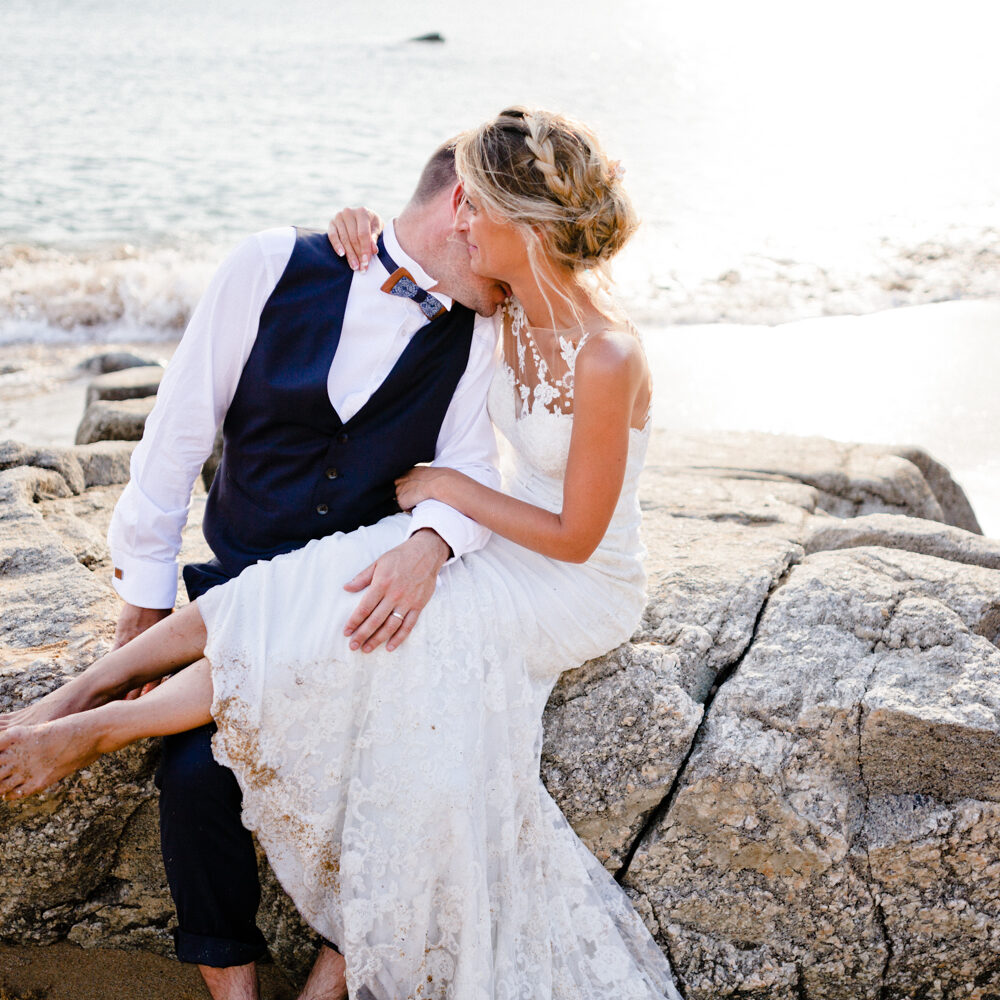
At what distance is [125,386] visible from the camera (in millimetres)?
6270

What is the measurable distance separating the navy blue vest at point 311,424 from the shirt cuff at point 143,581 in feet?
0.61

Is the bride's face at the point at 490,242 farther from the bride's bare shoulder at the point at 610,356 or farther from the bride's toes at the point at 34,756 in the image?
the bride's toes at the point at 34,756

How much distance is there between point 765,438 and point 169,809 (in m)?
3.89

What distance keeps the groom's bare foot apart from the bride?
0.11 metres

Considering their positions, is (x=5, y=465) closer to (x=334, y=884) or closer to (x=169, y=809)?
(x=169, y=809)

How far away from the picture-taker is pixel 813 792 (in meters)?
2.46

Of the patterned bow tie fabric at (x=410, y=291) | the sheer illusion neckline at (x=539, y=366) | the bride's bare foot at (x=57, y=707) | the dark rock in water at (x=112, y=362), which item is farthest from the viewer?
the dark rock in water at (x=112, y=362)

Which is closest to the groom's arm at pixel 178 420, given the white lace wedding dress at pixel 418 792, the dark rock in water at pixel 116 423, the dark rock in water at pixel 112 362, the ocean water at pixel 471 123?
the white lace wedding dress at pixel 418 792

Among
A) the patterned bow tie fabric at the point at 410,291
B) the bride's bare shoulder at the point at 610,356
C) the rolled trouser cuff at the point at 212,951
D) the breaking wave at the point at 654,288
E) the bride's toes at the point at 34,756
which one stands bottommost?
the breaking wave at the point at 654,288

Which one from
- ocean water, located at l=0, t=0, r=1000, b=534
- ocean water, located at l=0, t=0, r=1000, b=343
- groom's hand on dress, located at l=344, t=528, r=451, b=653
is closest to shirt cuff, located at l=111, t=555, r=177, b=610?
groom's hand on dress, located at l=344, t=528, r=451, b=653

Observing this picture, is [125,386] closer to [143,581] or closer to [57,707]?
[143,581]

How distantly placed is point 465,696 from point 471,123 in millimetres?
21947

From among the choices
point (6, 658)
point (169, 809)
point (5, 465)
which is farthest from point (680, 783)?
point (5, 465)

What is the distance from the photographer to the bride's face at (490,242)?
2420mm
